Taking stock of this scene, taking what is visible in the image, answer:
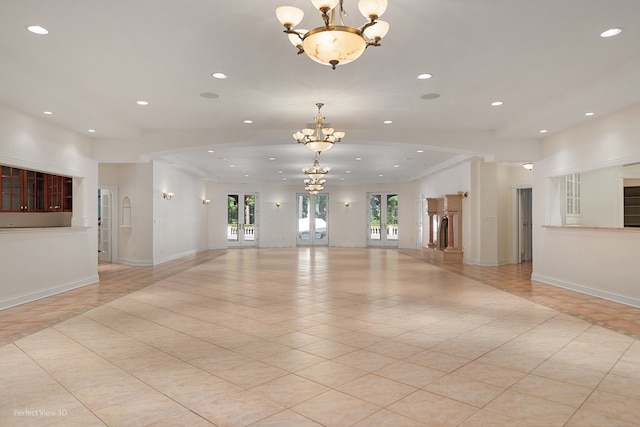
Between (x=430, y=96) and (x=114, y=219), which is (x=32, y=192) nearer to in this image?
(x=114, y=219)

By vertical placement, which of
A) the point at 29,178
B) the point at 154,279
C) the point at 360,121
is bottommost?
the point at 154,279

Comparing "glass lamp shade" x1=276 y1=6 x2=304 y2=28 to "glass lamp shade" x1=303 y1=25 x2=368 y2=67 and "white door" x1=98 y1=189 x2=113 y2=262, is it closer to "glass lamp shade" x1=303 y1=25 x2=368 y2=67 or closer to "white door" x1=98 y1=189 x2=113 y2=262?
"glass lamp shade" x1=303 y1=25 x2=368 y2=67

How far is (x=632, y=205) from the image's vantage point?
11422 millimetres

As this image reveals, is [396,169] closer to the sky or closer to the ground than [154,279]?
closer to the sky

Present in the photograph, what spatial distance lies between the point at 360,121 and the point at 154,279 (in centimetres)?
563

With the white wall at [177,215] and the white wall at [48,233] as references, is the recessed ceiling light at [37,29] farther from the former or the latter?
the white wall at [177,215]

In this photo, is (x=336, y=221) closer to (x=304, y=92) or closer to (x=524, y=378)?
(x=304, y=92)

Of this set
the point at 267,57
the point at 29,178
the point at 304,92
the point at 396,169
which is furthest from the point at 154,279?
the point at 396,169

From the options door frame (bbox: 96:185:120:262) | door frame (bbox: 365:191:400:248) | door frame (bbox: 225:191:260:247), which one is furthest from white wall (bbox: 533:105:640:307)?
door frame (bbox: 225:191:260:247)

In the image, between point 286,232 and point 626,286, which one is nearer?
point 626,286

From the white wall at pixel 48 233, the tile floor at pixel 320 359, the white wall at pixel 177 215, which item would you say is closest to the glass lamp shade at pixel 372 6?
the tile floor at pixel 320 359

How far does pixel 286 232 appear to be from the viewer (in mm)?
21172

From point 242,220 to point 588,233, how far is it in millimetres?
15420

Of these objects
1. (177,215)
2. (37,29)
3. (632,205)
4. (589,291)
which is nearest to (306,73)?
(37,29)
